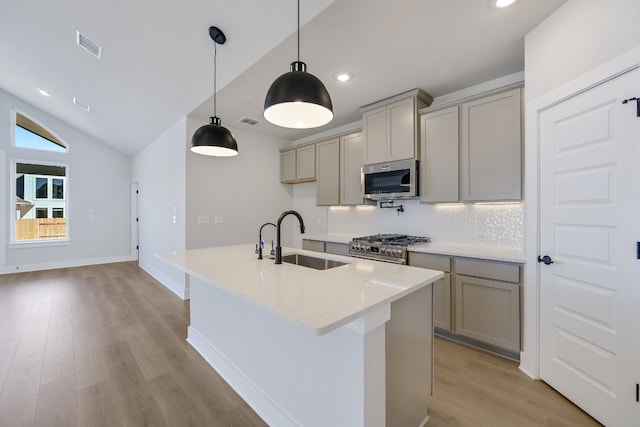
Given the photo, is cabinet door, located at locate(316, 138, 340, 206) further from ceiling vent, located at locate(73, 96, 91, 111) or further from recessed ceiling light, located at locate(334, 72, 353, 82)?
ceiling vent, located at locate(73, 96, 91, 111)

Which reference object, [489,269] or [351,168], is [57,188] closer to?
[351,168]

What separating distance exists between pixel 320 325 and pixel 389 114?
3003 mm

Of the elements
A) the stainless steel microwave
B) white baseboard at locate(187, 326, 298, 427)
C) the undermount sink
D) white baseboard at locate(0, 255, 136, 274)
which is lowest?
white baseboard at locate(187, 326, 298, 427)

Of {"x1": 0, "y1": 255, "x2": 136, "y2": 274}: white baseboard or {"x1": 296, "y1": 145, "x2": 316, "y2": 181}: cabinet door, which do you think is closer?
{"x1": 296, "y1": 145, "x2": 316, "y2": 181}: cabinet door

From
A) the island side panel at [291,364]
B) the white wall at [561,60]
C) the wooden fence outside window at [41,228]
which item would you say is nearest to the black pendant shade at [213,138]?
the island side panel at [291,364]

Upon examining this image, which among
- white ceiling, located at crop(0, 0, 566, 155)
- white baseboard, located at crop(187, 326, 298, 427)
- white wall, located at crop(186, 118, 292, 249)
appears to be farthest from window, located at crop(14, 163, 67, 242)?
white baseboard, located at crop(187, 326, 298, 427)

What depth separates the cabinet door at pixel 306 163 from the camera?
14.7 ft

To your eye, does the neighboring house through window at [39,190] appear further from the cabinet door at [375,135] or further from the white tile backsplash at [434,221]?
the cabinet door at [375,135]

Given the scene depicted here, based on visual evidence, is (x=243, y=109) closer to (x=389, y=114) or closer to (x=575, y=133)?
(x=389, y=114)

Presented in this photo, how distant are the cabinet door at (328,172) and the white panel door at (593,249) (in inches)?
99.0

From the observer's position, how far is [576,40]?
5.84ft

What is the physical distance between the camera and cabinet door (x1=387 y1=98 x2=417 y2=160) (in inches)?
123

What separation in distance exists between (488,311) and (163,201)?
5.06 metres

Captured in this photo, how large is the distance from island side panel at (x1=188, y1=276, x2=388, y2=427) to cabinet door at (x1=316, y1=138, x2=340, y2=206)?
2.32 meters
